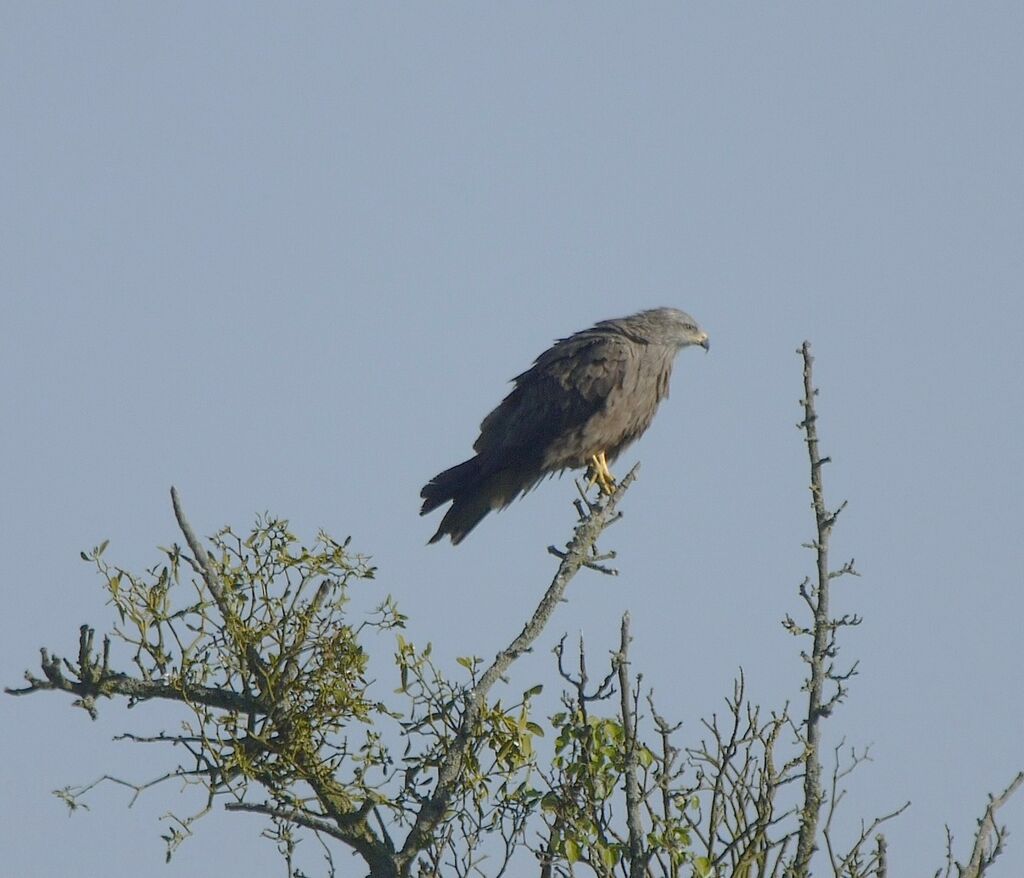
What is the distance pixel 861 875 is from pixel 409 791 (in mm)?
1689

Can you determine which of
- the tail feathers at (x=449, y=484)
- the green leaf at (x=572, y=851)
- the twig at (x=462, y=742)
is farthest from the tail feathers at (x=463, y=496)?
the green leaf at (x=572, y=851)

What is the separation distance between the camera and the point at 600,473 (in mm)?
9930

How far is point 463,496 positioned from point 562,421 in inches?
35.4

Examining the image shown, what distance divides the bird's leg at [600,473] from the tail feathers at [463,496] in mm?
633

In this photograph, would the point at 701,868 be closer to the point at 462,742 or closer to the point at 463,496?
the point at 462,742

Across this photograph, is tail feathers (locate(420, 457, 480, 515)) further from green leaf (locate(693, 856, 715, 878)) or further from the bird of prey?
green leaf (locate(693, 856, 715, 878))

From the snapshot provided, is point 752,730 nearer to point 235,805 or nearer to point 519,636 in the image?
point 519,636

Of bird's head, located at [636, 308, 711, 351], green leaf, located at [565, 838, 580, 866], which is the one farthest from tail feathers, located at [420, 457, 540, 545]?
green leaf, located at [565, 838, 580, 866]

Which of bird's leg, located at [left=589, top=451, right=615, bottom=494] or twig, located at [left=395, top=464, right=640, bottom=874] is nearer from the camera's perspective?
twig, located at [left=395, top=464, right=640, bottom=874]

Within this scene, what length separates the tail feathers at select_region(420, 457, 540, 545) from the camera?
935 centimetres

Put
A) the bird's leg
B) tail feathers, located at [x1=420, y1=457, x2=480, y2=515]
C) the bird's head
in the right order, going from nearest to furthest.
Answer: tail feathers, located at [x1=420, y1=457, x2=480, y2=515], the bird's leg, the bird's head

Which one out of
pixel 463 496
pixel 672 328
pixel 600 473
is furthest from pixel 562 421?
pixel 672 328

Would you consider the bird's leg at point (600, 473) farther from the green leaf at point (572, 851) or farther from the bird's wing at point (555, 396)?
the green leaf at point (572, 851)

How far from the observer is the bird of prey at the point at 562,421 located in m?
9.53
